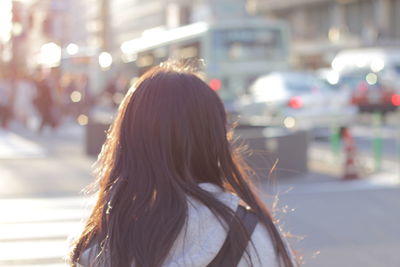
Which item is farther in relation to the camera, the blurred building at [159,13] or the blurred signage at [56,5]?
the blurred building at [159,13]

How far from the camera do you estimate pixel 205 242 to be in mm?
2006

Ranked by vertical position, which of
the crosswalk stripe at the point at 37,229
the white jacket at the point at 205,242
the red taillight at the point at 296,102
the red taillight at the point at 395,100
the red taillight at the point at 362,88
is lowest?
the red taillight at the point at 395,100

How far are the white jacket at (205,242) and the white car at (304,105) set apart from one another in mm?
17597

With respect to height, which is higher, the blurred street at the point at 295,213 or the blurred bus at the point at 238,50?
the blurred bus at the point at 238,50

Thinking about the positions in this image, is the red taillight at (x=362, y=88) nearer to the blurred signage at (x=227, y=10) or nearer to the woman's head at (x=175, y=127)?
the blurred signage at (x=227, y=10)

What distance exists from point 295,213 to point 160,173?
8.29 m

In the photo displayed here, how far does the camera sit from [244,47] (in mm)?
29922

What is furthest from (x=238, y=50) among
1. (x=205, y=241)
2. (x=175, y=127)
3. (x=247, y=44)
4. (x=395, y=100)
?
(x=205, y=241)

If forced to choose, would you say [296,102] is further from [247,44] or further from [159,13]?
[159,13]

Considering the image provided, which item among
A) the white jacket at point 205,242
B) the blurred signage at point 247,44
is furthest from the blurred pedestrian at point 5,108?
the white jacket at point 205,242

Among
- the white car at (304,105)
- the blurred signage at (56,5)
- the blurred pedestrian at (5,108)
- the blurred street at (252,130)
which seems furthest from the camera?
the blurred signage at (56,5)

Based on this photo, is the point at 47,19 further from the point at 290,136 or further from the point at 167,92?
the point at 167,92

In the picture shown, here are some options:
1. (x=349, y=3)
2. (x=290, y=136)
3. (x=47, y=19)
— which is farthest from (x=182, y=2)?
(x=290, y=136)

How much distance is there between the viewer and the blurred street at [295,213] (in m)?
7.85
